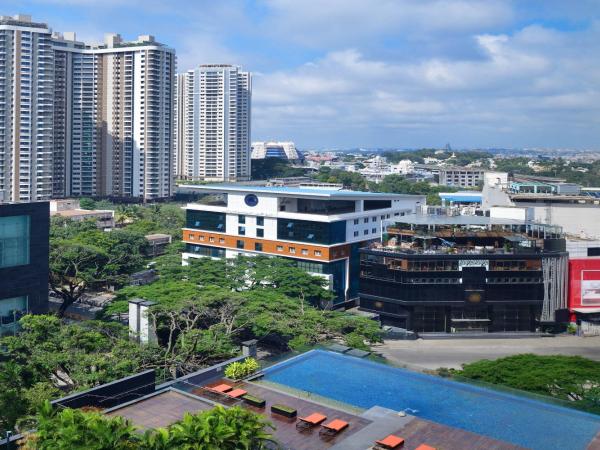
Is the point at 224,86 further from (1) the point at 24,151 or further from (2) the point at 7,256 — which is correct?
(2) the point at 7,256

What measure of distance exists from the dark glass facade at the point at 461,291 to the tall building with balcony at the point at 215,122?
80686mm

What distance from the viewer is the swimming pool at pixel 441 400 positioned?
13.2 meters

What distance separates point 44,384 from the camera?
53.7 ft

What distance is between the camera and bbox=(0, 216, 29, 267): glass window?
23.5 meters

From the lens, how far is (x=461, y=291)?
3391cm

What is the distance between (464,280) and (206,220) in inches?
685

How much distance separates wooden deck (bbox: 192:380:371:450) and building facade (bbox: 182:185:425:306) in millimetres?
22943

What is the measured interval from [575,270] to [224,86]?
282 feet

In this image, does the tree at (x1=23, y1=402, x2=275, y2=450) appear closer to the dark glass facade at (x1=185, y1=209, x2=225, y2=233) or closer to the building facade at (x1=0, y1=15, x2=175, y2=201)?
the dark glass facade at (x1=185, y1=209, x2=225, y2=233)

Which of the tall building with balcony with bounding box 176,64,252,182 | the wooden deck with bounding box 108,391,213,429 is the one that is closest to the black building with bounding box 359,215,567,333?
the wooden deck with bounding box 108,391,213,429

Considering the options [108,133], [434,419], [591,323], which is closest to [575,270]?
[591,323]

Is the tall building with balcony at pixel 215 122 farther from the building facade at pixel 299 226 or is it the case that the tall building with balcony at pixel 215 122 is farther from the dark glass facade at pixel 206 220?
the building facade at pixel 299 226

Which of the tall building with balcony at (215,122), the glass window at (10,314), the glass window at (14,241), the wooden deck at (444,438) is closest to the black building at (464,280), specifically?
the glass window at (14,241)

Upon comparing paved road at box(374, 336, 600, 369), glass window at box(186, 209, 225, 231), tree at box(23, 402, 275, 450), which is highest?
glass window at box(186, 209, 225, 231)
